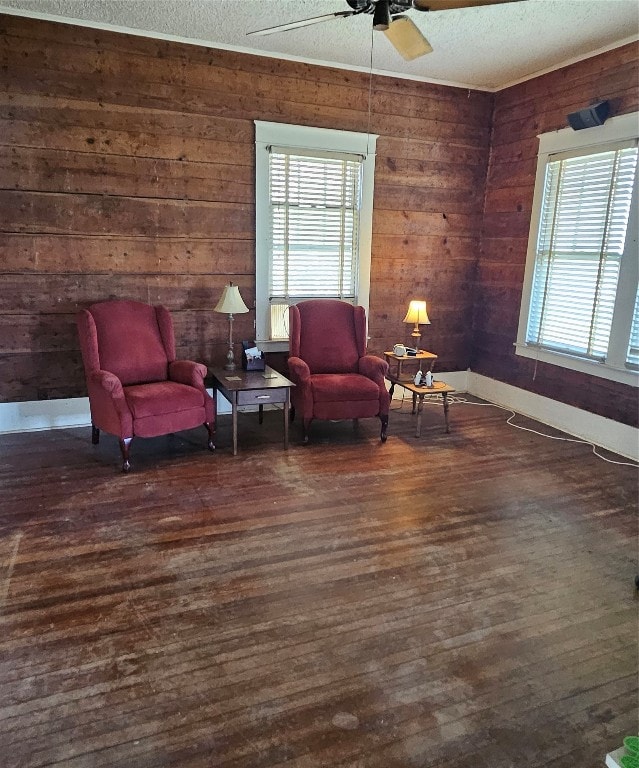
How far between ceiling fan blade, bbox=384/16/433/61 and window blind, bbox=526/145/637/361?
6.54ft

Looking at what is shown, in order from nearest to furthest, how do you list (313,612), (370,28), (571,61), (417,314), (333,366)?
(313,612) < (370,28) < (571,61) < (333,366) < (417,314)

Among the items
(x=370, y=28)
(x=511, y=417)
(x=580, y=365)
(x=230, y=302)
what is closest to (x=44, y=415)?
(x=230, y=302)

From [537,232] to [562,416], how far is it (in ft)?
5.32

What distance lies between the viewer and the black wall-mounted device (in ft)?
13.1

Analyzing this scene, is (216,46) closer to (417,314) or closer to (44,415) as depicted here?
(417,314)

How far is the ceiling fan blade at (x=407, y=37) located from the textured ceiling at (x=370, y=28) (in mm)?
922

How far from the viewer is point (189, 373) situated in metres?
3.90

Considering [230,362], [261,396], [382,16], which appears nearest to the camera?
[382,16]

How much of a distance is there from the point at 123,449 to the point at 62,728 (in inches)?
78.9

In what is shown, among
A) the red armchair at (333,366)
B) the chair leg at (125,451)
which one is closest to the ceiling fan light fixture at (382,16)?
the red armchair at (333,366)

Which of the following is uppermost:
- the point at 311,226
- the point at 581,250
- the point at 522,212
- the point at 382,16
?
the point at 382,16

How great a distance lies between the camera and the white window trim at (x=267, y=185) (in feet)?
14.6

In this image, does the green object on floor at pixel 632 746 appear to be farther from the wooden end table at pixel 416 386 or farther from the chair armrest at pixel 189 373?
the chair armrest at pixel 189 373

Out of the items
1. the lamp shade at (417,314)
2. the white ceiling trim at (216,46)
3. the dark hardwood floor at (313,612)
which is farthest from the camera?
the lamp shade at (417,314)
